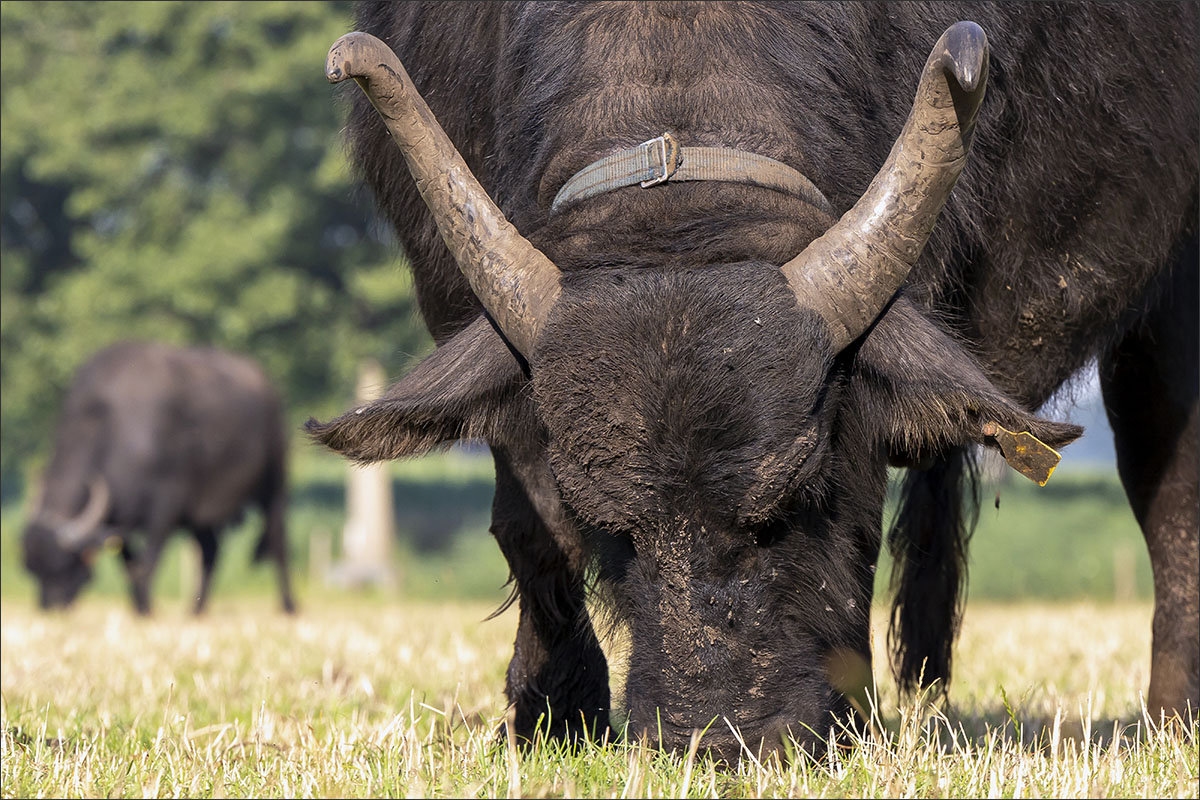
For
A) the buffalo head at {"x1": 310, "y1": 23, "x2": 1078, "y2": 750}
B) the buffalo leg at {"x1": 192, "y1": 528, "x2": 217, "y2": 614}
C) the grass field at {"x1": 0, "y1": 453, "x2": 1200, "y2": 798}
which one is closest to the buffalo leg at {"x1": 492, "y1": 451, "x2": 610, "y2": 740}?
the grass field at {"x1": 0, "y1": 453, "x2": 1200, "y2": 798}

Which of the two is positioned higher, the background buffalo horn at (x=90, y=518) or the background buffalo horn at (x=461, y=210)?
the background buffalo horn at (x=461, y=210)

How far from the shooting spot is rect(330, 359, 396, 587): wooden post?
23734 mm

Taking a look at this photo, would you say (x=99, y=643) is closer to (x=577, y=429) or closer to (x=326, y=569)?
(x=577, y=429)

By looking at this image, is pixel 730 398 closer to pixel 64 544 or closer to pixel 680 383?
pixel 680 383

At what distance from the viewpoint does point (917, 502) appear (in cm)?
478

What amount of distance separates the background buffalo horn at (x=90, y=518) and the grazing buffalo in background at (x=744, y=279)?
43.2ft

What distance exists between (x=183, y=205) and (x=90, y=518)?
9.60 metres

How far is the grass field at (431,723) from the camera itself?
2.53 m

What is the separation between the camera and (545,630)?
408 centimetres

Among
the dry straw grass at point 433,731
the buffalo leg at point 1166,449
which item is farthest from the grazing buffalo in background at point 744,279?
the buffalo leg at point 1166,449

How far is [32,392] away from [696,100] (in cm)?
2272

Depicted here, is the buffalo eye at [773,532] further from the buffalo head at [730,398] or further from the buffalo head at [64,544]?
the buffalo head at [64,544]

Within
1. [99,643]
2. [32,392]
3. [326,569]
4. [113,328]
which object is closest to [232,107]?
[113,328]

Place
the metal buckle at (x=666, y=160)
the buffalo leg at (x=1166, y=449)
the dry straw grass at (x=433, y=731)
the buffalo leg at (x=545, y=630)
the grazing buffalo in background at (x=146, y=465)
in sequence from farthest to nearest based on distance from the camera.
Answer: the grazing buffalo in background at (x=146, y=465) → the buffalo leg at (x=1166, y=449) → the buffalo leg at (x=545, y=630) → the metal buckle at (x=666, y=160) → the dry straw grass at (x=433, y=731)
